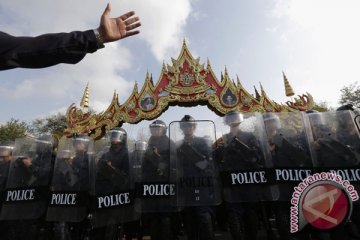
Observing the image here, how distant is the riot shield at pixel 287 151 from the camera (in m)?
4.48

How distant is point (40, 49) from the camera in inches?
65.6

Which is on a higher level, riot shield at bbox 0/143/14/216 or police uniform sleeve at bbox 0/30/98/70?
riot shield at bbox 0/143/14/216

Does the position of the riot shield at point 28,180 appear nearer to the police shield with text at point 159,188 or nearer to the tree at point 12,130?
the police shield with text at point 159,188

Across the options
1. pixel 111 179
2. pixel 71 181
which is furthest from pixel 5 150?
pixel 111 179

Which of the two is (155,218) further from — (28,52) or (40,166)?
(28,52)

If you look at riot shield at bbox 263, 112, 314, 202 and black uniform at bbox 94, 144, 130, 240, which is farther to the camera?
black uniform at bbox 94, 144, 130, 240

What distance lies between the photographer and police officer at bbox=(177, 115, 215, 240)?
4.34 metres

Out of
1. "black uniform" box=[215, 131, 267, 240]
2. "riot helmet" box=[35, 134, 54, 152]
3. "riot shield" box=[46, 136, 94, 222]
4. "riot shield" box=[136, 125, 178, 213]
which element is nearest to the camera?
"black uniform" box=[215, 131, 267, 240]

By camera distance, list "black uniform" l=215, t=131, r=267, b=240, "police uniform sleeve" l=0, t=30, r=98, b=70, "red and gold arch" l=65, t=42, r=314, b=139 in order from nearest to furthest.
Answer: "police uniform sleeve" l=0, t=30, r=98, b=70 → "black uniform" l=215, t=131, r=267, b=240 → "red and gold arch" l=65, t=42, r=314, b=139

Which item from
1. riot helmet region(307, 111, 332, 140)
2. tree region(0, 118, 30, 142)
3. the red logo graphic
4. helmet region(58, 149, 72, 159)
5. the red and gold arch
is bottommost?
the red logo graphic

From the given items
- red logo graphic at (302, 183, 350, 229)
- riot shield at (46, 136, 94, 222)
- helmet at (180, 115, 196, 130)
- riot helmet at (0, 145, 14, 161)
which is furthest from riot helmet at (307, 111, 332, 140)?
riot helmet at (0, 145, 14, 161)

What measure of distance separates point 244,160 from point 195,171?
0.82 meters

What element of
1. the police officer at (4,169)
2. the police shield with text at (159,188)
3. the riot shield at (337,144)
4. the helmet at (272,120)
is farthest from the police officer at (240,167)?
the police officer at (4,169)

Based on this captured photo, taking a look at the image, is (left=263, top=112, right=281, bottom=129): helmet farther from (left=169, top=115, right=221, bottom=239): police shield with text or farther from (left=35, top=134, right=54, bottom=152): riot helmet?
(left=35, top=134, right=54, bottom=152): riot helmet
